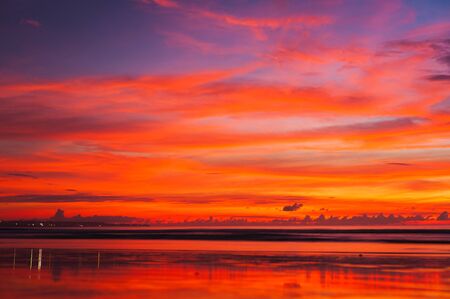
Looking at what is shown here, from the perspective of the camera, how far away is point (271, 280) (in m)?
29.0

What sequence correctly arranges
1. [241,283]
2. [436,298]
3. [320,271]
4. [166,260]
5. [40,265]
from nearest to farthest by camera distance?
1. [436,298]
2. [241,283]
3. [320,271]
4. [40,265]
5. [166,260]

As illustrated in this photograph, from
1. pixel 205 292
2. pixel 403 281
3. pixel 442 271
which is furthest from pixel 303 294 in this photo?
pixel 442 271

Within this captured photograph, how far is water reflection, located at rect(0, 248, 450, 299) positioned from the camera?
24734 millimetres

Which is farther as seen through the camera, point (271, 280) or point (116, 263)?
point (116, 263)

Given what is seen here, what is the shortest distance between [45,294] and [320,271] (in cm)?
1604

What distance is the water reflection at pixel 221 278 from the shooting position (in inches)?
974

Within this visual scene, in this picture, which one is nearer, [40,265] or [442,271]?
[442,271]

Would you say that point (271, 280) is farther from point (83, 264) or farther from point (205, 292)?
point (83, 264)

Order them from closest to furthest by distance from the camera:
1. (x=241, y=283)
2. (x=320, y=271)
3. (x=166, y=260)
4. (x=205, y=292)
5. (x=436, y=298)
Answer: (x=436, y=298)
(x=205, y=292)
(x=241, y=283)
(x=320, y=271)
(x=166, y=260)

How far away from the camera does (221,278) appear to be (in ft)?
98.5

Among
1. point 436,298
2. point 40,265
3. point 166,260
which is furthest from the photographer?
point 166,260

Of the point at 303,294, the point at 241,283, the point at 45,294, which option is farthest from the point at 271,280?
the point at 45,294

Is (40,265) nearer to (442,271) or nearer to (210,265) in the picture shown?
(210,265)

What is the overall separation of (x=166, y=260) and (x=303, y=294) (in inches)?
729
